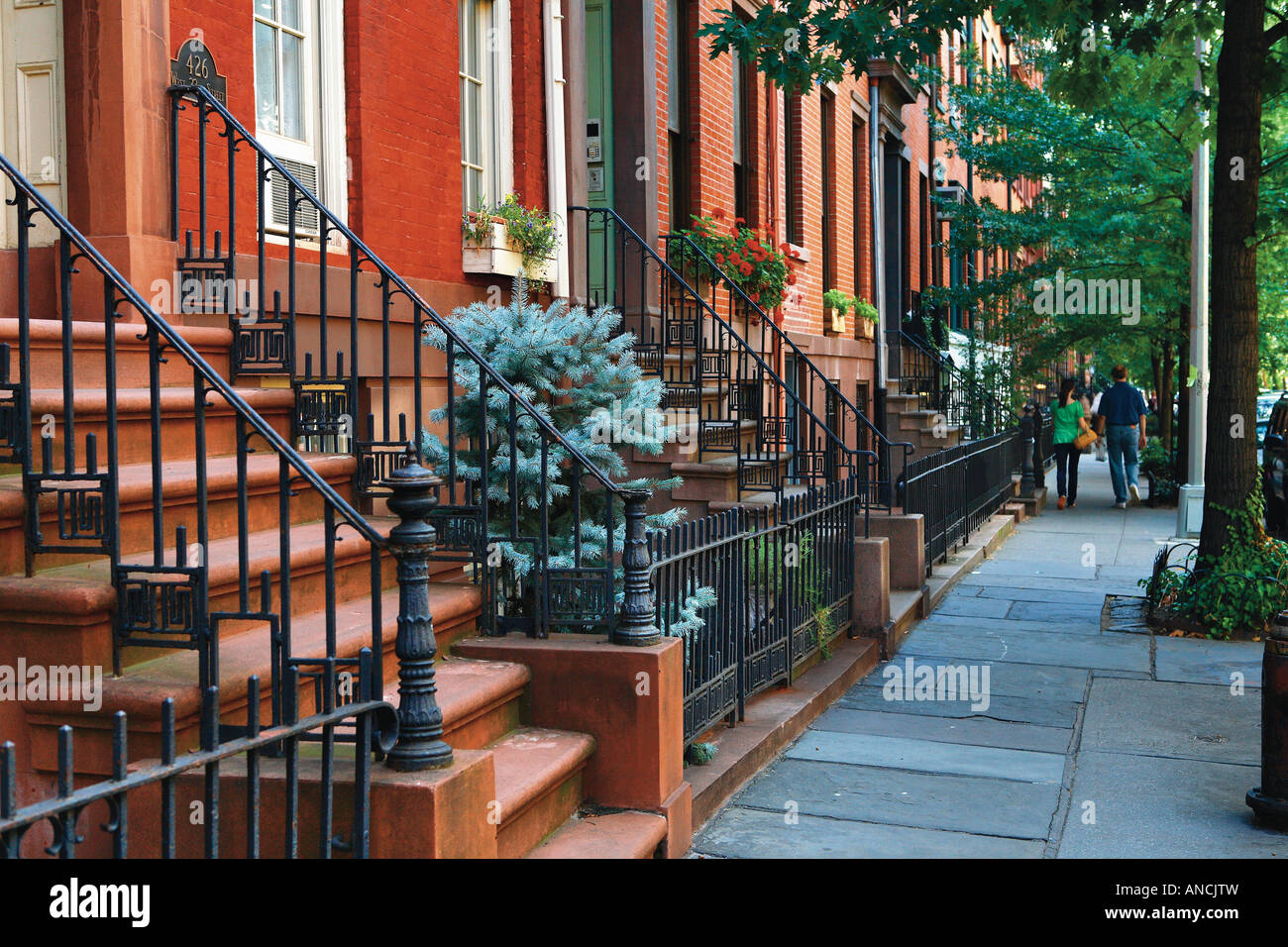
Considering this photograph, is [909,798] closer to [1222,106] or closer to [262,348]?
[262,348]

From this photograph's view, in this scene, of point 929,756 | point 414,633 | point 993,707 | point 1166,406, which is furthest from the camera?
point 1166,406

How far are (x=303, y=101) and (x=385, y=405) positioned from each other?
2.42 metres

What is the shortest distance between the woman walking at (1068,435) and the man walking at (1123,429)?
0.36 metres

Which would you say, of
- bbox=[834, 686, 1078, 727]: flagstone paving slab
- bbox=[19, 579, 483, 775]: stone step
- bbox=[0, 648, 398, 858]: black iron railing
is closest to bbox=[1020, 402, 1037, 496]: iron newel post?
bbox=[834, 686, 1078, 727]: flagstone paving slab

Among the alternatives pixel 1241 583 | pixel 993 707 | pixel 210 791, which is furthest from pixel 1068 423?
pixel 210 791

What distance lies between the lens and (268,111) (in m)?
6.79

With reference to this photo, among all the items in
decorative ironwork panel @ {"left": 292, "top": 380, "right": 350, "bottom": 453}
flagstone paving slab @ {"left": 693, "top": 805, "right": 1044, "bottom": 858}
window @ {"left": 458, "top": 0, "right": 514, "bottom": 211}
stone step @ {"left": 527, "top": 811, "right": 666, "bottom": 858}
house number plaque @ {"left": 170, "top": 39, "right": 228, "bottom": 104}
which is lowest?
flagstone paving slab @ {"left": 693, "top": 805, "right": 1044, "bottom": 858}

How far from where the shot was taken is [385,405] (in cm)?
545

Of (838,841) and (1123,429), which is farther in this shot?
(1123,429)

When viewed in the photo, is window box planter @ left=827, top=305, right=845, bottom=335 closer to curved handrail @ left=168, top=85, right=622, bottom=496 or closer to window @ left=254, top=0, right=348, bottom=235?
window @ left=254, top=0, right=348, bottom=235

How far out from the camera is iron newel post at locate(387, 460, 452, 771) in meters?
3.67

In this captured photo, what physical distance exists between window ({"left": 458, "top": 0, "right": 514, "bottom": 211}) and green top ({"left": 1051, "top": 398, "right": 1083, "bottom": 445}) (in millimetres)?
12446

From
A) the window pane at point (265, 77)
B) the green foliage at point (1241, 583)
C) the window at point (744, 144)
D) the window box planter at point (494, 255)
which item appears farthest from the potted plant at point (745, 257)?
the window pane at point (265, 77)
